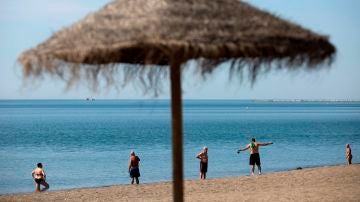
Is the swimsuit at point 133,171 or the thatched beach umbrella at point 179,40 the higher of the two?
the thatched beach umbrella at point 179,40

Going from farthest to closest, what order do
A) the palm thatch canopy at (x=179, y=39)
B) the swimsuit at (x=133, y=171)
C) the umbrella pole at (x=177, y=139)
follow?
the swimsuit at (x=133, y=171) < the umbrella pole at (x=177, y=139) < the palm thatch canopy at (x=179, y=39)

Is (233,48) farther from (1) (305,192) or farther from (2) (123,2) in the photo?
(1) (305,192)

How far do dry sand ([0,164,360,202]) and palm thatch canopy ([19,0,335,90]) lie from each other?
7743 mm

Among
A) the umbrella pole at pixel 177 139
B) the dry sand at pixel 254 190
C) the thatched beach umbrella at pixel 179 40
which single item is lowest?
the dry sand at pixel 254 190

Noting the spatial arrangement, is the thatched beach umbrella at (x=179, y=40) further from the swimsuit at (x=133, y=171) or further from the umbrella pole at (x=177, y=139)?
the swimsuit at (x=133, y=171)

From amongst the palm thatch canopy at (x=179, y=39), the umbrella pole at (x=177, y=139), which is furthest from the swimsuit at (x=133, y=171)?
the palm thatch canopy at (x=179, y=39)

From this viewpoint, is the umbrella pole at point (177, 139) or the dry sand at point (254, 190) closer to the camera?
the umbrella pole at point (177, 139)

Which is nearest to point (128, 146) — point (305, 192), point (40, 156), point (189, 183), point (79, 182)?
point (40, 156)

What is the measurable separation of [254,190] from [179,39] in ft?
35.8

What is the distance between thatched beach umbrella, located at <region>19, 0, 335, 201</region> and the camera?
4281 mm

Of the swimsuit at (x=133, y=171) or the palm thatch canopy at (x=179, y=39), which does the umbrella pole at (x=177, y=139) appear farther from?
the swimsuit at (x=133, y=171)

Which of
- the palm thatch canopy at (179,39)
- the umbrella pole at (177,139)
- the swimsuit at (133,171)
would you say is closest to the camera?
the palm thatch canopy at (179,39)

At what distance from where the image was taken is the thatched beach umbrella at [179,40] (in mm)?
4281

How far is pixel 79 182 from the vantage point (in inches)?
912
